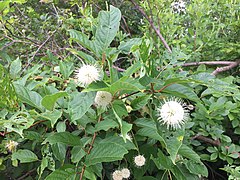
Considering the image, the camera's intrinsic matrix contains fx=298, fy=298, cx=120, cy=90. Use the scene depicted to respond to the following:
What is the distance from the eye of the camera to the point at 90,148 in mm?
725

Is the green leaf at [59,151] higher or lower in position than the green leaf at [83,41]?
lower

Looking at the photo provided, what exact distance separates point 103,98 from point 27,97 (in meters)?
0.19

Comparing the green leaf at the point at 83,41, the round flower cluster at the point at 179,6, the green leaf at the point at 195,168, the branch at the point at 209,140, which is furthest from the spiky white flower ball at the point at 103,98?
the round flower cluster at the point at 179,6

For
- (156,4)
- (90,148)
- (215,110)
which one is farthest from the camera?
(156,4)

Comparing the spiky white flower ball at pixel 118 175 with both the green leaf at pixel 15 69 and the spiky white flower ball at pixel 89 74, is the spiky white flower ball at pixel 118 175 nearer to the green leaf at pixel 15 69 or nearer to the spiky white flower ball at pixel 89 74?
the spiky white flower ball at pixel 89 74

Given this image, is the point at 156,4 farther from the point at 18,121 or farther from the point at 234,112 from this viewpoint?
the point at 18,121

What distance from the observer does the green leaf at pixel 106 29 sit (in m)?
0.70

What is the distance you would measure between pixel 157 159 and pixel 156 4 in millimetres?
1068

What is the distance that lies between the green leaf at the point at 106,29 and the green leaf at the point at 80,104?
0.13 metres

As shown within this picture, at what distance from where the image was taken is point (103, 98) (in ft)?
2.14

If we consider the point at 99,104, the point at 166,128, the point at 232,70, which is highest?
the point at 99,104

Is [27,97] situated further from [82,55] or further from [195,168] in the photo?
[195,168]

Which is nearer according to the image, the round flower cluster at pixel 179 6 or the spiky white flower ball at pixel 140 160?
the spiky white flower ball at pixel 140 160

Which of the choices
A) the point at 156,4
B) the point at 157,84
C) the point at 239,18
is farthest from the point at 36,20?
the point at 157,84
